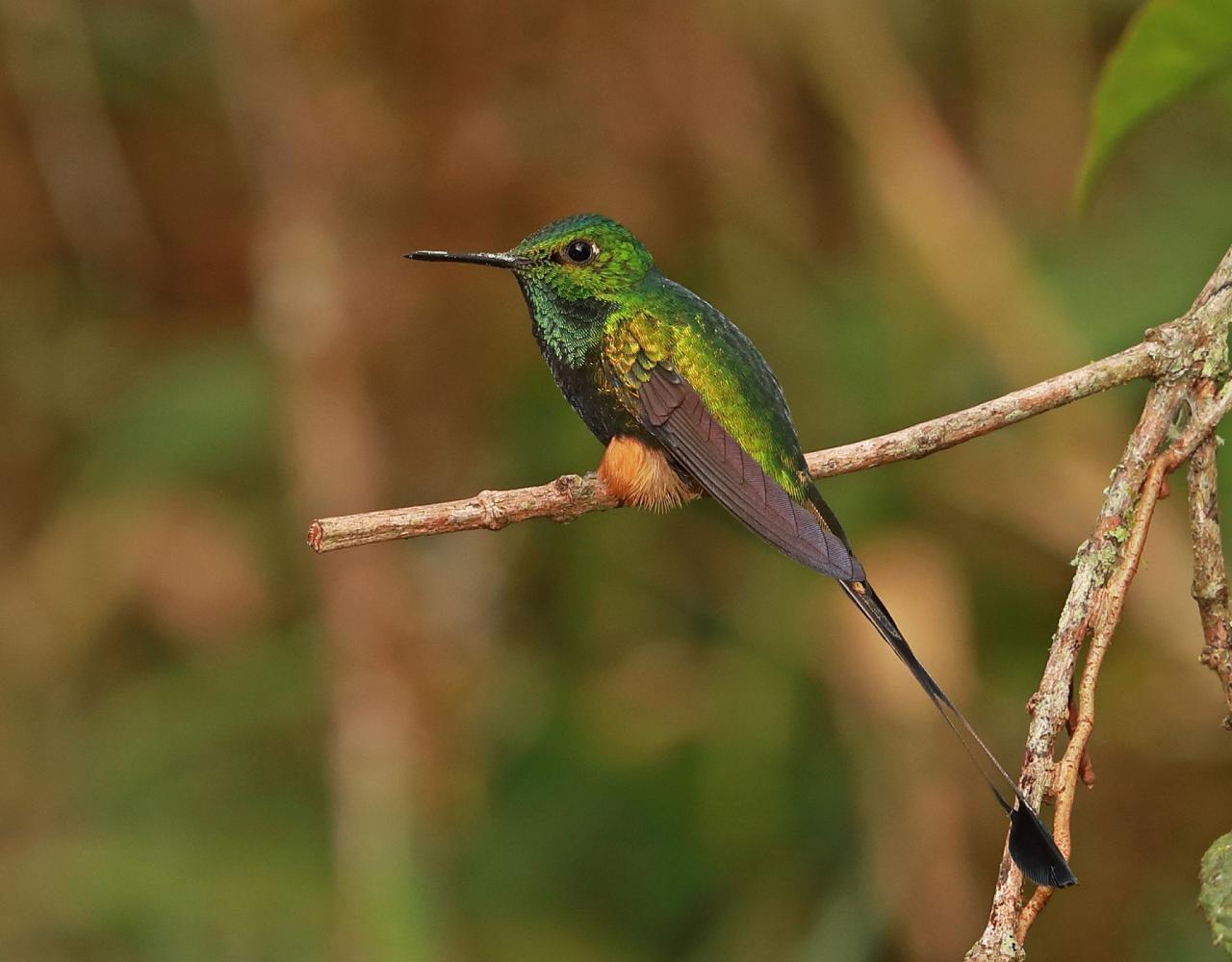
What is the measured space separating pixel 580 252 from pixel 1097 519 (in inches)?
45.4

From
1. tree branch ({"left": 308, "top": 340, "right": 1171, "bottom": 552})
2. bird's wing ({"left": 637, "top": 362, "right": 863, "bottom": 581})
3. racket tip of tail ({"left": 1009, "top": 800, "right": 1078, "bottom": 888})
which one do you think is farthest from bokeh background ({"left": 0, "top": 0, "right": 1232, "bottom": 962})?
racket tip of tail ({"left": 1009, "top": 800, "right": 1078, "bottom": 888})

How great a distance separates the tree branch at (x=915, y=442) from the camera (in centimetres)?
171

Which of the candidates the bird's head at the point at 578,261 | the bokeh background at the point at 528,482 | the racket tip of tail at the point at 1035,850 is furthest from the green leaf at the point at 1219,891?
the bokeh background at the point at 528,482

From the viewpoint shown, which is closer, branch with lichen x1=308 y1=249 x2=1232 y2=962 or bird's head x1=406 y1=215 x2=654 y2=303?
branch with lichen x1=308 y1=249 x2=1232 y2=962

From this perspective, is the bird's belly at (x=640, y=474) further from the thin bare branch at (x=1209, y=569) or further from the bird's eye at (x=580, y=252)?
the thin bare branch at (x=1209, y=569)

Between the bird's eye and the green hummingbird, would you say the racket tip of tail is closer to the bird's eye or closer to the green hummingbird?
the green hummingbird

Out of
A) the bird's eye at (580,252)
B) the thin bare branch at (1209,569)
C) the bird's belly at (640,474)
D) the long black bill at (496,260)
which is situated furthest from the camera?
the bird's eye at (580,252)

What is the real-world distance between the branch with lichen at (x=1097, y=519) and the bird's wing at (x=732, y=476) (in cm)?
14

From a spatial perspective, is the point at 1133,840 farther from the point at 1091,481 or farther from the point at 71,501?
the point at 71,501

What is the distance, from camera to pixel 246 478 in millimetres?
4973

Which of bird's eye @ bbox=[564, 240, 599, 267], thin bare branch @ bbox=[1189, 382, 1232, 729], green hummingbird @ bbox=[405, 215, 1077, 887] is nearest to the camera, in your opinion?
thin bare branch @ bbox=[1189, 382, 1232, 729]

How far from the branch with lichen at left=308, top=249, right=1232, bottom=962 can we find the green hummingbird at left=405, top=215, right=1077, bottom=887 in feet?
0.77

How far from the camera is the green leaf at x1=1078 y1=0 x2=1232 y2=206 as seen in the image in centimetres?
198

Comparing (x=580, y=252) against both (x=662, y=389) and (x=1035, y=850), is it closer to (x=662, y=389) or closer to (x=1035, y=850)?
(x=662, y=389)
